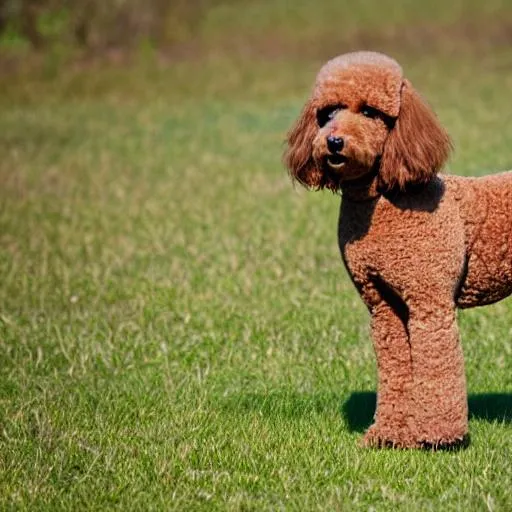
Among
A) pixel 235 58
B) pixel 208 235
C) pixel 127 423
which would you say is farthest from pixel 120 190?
pixel 235 58

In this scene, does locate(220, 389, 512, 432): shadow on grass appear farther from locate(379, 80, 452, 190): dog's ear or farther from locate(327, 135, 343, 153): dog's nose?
locate(327, 135, 343, 153): dog's nose

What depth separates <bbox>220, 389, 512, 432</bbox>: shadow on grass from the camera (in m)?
5.95

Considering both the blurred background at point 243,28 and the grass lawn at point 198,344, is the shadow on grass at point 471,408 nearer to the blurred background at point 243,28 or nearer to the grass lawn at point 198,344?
the grass lawn at point 198,344

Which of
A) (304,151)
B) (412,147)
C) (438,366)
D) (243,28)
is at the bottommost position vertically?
(438,366)

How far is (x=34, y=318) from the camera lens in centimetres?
797

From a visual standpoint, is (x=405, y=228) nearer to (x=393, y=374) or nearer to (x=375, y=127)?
(x=375, y=127)

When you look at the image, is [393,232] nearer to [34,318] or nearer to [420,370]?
[420,370]

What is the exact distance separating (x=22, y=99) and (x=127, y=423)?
15.7 m

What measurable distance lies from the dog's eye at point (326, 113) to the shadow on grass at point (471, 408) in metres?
1.55

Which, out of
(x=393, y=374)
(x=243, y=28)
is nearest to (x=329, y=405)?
(x=393, y=374)

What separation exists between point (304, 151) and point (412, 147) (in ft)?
1.57

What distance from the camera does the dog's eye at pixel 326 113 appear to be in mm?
5004

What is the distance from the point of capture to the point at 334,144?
4836 mm

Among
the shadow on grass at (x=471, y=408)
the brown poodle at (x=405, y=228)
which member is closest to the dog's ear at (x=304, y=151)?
the brown poodle at (x=405, y=228)
